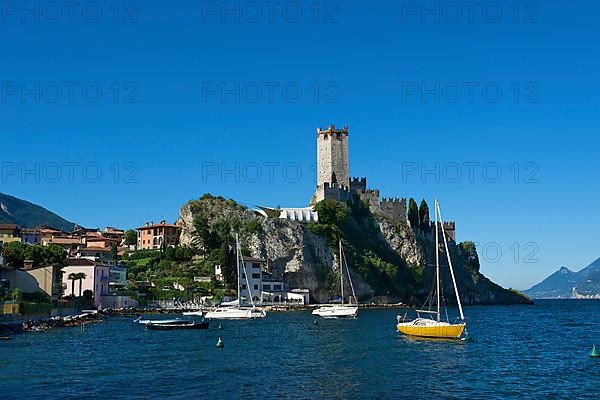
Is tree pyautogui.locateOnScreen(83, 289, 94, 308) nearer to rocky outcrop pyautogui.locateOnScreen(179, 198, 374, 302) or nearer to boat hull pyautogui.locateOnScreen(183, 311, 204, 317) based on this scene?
boat hull pyautogui.locateOnScreen(183, 311, 204, 317)

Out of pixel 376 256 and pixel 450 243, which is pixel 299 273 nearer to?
pixel 376 256

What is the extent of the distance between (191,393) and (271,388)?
12.1 ft

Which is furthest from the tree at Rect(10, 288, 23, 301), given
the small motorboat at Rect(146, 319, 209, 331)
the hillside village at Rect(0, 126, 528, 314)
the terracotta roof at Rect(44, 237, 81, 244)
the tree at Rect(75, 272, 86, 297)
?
the terracotta roof at Rect(44, 237, 81, 244)

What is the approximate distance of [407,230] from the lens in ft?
448

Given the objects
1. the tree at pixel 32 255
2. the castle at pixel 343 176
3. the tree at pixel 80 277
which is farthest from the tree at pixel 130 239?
the tree at pixel 32 255

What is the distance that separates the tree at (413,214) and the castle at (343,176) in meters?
1.06

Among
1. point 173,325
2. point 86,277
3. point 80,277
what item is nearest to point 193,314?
point 86,277

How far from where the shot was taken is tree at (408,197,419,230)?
14050 cm

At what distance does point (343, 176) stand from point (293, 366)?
345 feet

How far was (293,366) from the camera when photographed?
37219 millimetres

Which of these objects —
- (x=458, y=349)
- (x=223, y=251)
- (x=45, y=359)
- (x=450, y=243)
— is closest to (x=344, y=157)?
(x=450, y=243)

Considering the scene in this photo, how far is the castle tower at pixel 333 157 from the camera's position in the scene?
462 feet

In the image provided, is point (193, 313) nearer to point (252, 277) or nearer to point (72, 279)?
point (72, 279)

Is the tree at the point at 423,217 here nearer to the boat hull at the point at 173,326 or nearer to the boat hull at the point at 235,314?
the boat hull at the point at 235,314
